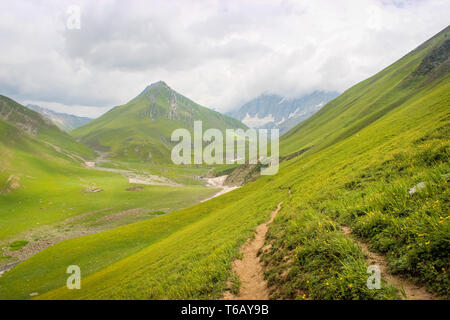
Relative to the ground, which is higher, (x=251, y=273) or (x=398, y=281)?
(x=398, y=281)

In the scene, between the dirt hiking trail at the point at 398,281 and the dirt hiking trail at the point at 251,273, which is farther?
the dirt hiking trail at the point at 251,273

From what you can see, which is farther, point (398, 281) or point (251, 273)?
point (251, 273)

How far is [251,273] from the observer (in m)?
13.0

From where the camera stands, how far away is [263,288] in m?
11.1

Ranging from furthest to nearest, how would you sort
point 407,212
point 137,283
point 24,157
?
point 24,157 < point 137,283 < point 407,212

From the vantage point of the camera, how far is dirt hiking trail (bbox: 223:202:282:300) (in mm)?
10947

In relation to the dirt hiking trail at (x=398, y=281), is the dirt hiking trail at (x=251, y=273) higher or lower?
lower

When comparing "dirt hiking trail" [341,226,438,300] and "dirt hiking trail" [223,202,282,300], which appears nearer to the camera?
"dirt hiking trail" [341,226,438,300]

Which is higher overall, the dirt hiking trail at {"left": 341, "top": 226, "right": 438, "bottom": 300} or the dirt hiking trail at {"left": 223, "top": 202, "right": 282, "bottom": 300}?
the dirt hiking trail at {"left": 341, "top": 226, "right": 438, "bottom": 300}

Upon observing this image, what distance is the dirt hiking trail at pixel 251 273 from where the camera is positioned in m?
10.9

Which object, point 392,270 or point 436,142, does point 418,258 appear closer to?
point 392,270

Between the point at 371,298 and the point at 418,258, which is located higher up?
the point at 418,258
